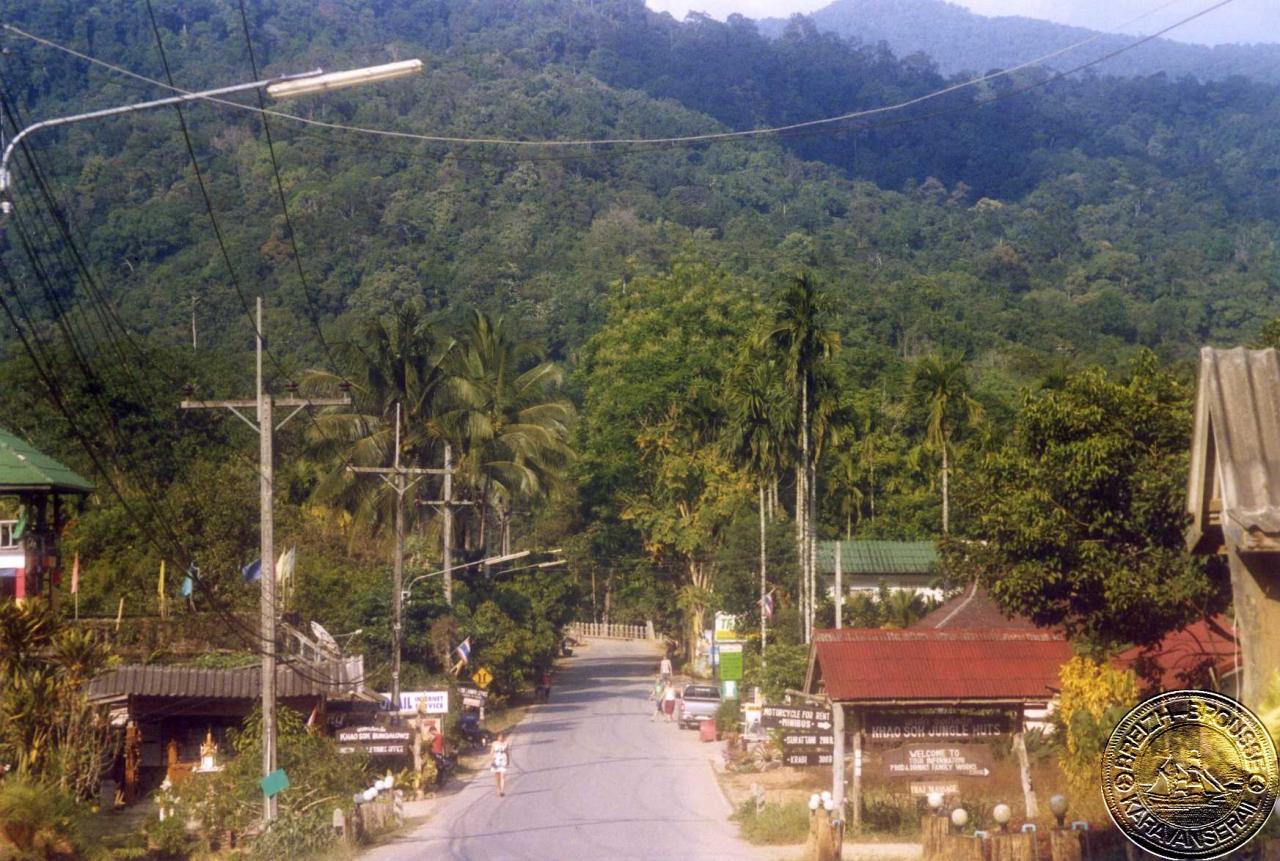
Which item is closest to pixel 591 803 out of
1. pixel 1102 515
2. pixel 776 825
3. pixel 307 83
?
pixel 776 825

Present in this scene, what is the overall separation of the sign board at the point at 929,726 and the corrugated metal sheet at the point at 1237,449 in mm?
14895

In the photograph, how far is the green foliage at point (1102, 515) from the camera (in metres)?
19.8

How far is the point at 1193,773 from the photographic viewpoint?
8.27m

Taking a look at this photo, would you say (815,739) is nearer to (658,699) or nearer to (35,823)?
(35,823)

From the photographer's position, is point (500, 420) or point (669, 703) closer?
point (669, 703)

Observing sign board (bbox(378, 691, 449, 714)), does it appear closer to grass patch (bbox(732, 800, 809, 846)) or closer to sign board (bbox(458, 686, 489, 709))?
sign board (bbox(458, 686, 489, 709))

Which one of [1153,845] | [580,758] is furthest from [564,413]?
[1153,845]

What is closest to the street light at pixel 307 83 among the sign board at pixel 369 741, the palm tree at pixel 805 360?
the sign board at pixel 369 741

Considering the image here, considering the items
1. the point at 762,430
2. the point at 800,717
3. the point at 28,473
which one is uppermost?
the point at 762,430

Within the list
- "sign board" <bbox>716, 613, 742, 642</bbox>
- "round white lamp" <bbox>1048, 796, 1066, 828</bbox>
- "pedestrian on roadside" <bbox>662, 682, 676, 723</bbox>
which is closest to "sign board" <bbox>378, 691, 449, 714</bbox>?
"pedestrian on roadside" <bbox>662, 682, 676, 723</bbox>

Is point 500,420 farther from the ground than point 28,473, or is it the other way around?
point 500,420

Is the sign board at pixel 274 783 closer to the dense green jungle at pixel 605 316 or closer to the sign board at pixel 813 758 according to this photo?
the dense green jungle at pixel 605 316

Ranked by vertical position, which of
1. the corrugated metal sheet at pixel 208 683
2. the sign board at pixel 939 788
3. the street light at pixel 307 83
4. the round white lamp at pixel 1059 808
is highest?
the street light at pixel 307 83

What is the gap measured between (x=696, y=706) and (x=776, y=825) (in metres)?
19.4
